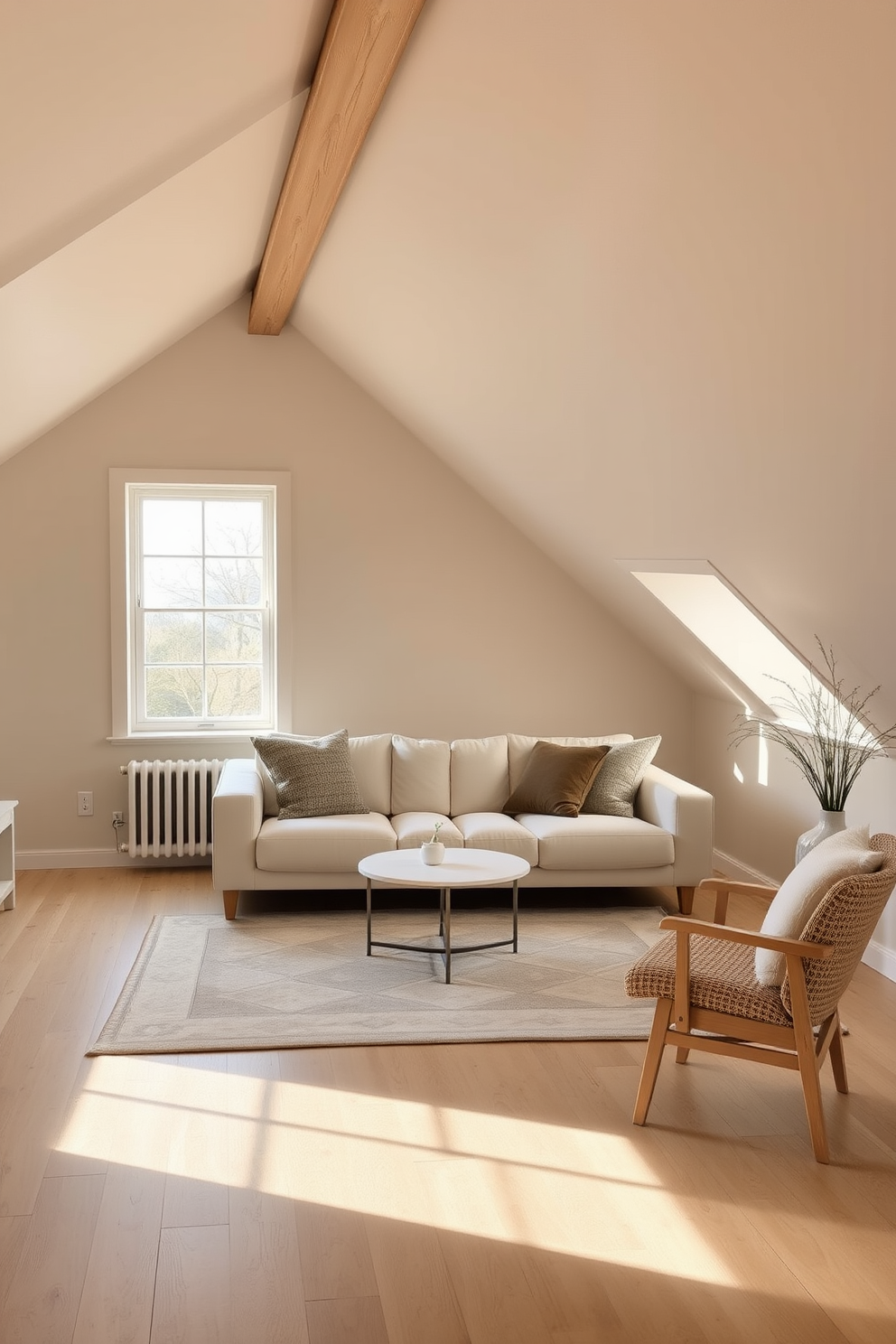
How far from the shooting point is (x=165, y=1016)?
164 inches

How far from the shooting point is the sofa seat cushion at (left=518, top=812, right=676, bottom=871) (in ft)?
18.2

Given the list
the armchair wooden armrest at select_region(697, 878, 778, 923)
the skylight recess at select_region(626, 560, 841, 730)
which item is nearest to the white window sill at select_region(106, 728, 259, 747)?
the skylight recess at select_region(626, 560, 841, 730)

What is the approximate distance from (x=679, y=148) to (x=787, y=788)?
368cm

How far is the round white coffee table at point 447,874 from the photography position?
4.62m

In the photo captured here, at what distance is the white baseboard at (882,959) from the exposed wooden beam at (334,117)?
12.1 ft

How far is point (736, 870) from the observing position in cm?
633

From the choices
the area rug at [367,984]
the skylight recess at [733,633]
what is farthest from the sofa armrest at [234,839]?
the skylight recess at [733,633]

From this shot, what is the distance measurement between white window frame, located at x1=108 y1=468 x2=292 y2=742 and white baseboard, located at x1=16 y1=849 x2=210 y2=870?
2.18 ft

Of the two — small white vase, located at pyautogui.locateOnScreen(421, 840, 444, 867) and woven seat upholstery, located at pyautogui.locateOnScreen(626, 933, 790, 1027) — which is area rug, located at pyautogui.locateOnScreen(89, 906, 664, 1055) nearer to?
small white vase, located at pyautogui.locateOnScreen(421, 840, 444, 867)

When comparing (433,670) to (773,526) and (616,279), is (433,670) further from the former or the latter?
(616,279)

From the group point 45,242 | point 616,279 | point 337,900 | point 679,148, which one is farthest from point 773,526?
point 337,900

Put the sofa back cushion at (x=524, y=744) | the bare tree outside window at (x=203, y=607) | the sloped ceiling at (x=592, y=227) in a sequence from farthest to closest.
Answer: the bare tree outside window at (x=203, y=607) → the sofa back cushion at (x=524, y=744) → the sloped ceiling at (x=592, y=227)

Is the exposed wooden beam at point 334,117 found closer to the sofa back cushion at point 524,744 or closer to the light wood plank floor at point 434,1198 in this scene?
the sofa back cushion at point 524,744

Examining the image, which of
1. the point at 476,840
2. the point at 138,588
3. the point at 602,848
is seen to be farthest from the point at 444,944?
the point at 138,588
